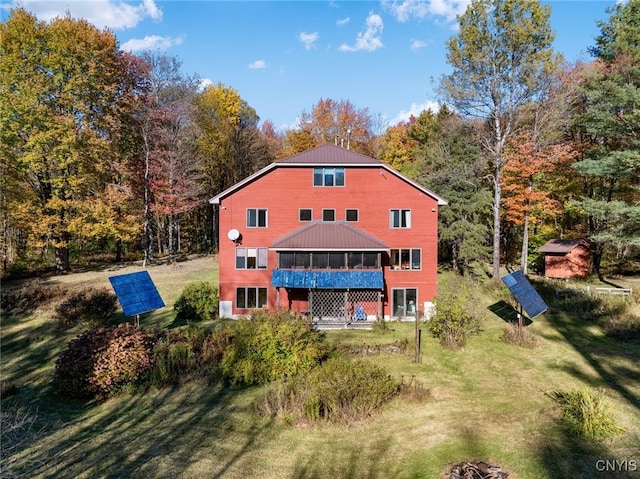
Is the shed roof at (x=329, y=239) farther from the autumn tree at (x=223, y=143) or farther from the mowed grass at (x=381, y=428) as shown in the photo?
the autumn tree at (x=223, y=143)

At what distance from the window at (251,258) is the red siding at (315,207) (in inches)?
12.6

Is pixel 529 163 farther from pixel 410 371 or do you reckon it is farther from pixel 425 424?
pixel 425 424

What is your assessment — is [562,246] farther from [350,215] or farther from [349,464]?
[349,464]


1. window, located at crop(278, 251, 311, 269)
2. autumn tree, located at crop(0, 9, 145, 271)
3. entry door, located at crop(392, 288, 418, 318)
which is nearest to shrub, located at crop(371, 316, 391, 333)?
entry door, located at crop(392, 288, 418, 318)

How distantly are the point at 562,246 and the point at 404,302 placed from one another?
19.6 m

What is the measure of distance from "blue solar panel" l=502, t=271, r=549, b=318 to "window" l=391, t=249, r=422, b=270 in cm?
774

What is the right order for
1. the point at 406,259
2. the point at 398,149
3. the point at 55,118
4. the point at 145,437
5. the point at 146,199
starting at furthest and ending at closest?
the point at 398,149, the point at 146,199, the point at 55,118, the point at 406,259, the point at 145,437

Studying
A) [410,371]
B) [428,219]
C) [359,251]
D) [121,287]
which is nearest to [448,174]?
[428,219]

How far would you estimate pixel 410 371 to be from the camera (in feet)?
57.3

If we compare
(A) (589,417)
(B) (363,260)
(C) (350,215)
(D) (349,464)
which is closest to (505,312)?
(B) (363,260)

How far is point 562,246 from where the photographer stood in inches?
1483

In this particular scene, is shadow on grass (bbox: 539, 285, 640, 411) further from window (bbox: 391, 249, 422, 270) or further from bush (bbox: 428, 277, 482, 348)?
window (bbox: 391, 249, 422, 270)

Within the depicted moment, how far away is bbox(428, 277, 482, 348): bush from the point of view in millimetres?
20578

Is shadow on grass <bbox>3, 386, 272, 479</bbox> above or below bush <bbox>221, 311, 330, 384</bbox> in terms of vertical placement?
below
